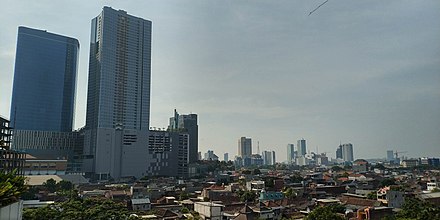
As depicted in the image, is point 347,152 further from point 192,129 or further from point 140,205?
point 140,205

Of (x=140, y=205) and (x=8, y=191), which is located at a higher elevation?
(x=8, y=191)

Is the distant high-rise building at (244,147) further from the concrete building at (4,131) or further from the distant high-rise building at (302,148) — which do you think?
the concrete building at (4,131)

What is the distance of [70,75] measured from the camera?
57.2 m

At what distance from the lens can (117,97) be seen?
46.8m

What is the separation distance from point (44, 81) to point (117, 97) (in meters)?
15.0

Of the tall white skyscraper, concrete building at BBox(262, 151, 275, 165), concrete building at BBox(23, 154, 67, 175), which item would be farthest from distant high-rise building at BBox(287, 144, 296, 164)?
concrete building at BBox(23, 154, 67, 175)

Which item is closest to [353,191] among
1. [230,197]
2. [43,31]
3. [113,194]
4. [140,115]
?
[230,197]

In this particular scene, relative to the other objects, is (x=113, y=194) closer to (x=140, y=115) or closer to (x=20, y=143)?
(x=140, y=115)

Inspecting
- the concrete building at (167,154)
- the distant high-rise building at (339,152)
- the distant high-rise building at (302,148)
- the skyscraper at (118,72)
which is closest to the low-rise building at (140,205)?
the skyscraper at (118,72)

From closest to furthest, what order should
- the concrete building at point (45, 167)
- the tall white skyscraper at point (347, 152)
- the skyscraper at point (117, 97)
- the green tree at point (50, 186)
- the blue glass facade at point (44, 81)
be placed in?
the green tree at point (50, 186) < the concrete building at point (45, 167) < the skyscraper at point (117, 97) < the blue glass facade at point (44, 81) < the tall white skyscraper at point (347, 152)

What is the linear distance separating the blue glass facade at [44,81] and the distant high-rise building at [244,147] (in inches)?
2848

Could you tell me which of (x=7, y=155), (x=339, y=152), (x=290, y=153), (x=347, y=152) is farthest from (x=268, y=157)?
(x=7, y=155)

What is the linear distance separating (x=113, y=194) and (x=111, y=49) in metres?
27.8

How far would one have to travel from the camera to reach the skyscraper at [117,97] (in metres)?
44.9
